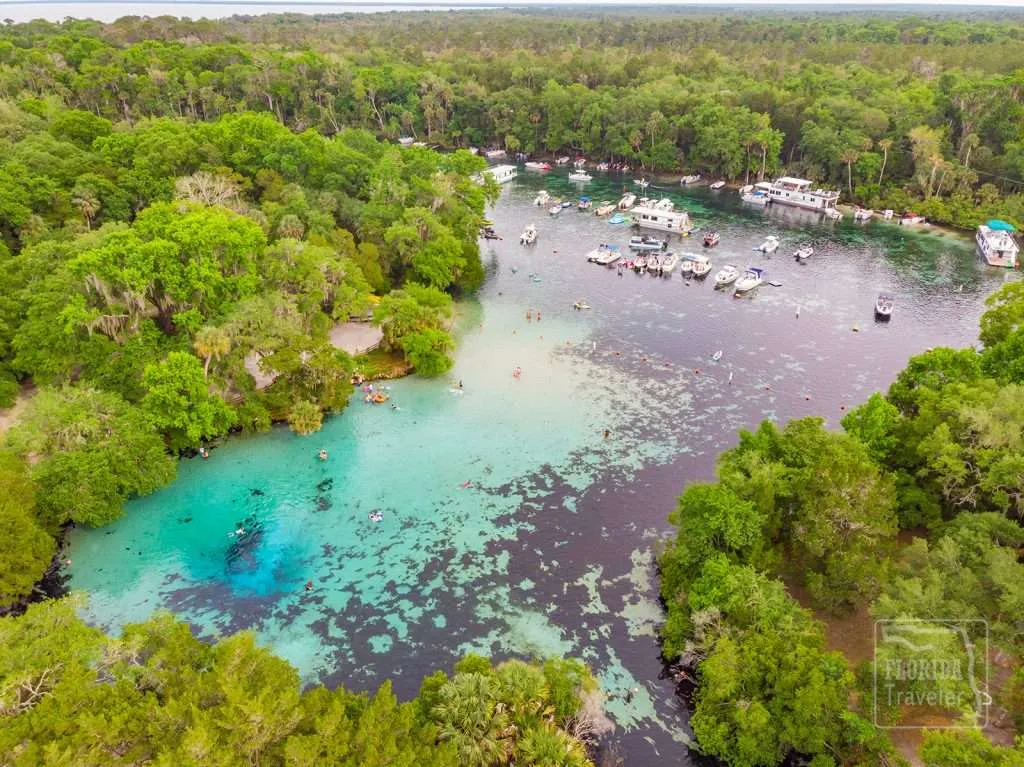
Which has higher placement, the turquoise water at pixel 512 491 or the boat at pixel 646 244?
the boat at pixel 646 244

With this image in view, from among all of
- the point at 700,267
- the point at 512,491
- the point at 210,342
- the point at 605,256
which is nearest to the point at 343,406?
the point at 210,342

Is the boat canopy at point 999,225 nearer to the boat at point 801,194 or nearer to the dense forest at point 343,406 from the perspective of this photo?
the dense forest at point 343,406

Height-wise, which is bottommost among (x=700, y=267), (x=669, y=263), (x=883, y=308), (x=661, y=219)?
(x=883, y=308)

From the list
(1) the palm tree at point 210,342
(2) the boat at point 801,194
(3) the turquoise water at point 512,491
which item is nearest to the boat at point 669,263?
(3) the turquoise water at point 512,491

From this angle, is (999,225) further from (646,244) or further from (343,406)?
(343,406)

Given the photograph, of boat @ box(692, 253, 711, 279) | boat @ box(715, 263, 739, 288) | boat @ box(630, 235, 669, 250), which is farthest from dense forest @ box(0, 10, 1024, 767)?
boat @ box(715, 263, 739, 288)
